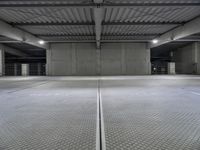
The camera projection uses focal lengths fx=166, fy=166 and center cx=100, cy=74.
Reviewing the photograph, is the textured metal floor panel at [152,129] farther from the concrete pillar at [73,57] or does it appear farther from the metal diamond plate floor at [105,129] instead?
the concrete pillar at [73,57]

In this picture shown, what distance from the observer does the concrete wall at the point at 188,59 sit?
2042 centimetres

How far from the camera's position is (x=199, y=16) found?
32.4ft

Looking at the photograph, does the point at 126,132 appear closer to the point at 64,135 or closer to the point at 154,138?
the point at 154,138

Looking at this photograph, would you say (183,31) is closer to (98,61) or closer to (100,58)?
(100,58)

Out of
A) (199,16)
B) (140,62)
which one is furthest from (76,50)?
(199,16)

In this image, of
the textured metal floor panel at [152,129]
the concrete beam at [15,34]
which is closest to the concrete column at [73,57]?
the concrete beam at [15,34]

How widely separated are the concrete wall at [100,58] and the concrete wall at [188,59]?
226 inches

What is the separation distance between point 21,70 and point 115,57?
12.7m

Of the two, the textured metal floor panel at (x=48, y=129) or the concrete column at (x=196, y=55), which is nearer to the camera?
the textured metal floor panel at (x=48, y=129)

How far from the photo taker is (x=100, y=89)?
6766mm

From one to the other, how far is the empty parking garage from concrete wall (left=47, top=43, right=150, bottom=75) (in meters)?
0.12

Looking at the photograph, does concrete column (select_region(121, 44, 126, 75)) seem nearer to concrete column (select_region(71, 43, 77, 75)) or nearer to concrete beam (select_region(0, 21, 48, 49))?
concrete column (select_region(71, 43, 77, 75))

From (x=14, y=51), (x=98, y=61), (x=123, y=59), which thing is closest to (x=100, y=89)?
(x=98, y=61)

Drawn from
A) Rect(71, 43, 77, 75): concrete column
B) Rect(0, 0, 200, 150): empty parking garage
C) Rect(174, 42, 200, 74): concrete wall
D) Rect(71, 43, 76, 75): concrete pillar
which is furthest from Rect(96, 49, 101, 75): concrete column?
Rect(174, 42, 200, 74): concrete wall
